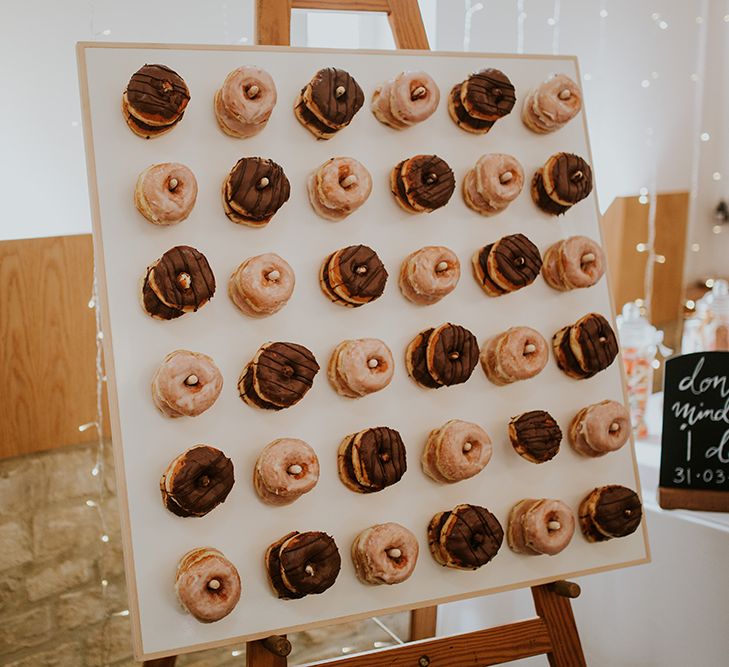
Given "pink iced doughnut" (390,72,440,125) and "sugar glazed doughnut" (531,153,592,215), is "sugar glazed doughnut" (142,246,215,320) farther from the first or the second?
"sugar glazed doughnut" (531,153,592,215)

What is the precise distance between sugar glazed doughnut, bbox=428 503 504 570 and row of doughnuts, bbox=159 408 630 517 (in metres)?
0.06

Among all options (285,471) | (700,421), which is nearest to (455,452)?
(285,471)

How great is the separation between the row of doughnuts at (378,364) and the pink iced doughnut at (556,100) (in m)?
0.35

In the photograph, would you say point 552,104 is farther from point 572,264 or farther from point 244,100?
point 244,100

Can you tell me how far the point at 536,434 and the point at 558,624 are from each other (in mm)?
335

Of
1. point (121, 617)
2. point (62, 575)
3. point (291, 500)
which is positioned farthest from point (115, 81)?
point (121, 617)

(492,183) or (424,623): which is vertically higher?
(492,183)

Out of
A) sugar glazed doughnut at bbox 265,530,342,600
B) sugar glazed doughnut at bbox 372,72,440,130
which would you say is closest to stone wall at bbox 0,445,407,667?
sugar glazed doughnut at bbox 265,530,342,600

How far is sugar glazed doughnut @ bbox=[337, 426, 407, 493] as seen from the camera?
1.20 meters

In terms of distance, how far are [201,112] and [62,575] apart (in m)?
1.13

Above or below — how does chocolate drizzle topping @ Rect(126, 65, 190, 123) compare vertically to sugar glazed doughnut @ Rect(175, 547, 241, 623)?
above

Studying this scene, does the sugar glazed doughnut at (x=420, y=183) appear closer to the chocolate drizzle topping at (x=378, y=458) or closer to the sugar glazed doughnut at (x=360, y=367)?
the sugar glazed doughnut at (x=360, y=367)

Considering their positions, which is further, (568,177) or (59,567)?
(59,567)

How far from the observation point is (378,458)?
1206 millimetres
